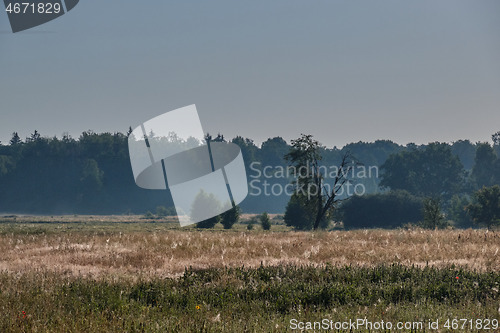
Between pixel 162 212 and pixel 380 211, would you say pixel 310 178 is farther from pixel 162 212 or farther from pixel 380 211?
pixel 162 212

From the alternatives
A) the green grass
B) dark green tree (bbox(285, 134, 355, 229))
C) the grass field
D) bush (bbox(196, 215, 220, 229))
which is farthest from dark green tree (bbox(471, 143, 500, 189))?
the green grass

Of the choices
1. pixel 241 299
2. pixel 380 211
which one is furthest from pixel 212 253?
pixel 380 211

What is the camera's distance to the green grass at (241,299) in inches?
304

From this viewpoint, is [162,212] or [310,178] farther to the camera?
[162,212]

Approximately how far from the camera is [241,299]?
32.6 ft

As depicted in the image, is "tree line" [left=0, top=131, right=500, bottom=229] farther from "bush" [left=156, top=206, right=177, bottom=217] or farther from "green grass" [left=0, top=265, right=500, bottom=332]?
"green grass" [left=0, top=265, right=500, bottom=332]

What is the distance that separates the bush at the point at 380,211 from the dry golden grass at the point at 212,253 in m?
59.0

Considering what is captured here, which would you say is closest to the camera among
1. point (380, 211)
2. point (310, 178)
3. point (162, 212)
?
point (310, 178)

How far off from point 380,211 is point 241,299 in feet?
247

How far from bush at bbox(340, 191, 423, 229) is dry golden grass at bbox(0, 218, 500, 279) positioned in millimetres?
59026

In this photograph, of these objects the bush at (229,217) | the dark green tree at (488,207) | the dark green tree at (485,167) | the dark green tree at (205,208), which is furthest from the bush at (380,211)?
the dark green tree at (485,167)

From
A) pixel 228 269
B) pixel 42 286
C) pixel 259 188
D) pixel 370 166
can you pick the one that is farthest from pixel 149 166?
pixel 370 166

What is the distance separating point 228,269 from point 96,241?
368 inches

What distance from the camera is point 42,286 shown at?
10.6 meters
